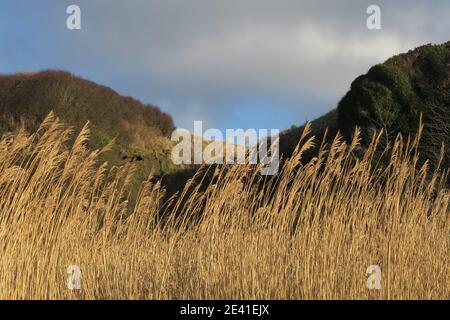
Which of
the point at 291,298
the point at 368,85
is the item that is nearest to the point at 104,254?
the point at 291,298

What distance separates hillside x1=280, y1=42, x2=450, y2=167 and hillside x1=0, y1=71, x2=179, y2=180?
6854 millimetres

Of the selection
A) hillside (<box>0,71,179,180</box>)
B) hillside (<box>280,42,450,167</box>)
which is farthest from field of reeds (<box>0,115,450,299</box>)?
hillside (<box>0,71,179,180</box>)

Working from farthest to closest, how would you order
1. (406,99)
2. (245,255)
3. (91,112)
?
(91,112) → (406,99) → (245,255)

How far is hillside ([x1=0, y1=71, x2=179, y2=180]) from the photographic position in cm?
1811

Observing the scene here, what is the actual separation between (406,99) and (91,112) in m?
10.3

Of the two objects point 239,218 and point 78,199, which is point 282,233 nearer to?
point 239,218

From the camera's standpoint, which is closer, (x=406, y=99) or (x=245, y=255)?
(x=245, y=255)

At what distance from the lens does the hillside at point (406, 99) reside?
12.3m

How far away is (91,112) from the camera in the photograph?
1905 cm

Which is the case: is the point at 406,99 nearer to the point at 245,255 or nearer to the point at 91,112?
the point at 245,255

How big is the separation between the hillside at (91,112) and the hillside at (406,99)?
Result: 6854 millimetres

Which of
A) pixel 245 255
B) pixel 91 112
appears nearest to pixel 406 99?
pixel 245 255

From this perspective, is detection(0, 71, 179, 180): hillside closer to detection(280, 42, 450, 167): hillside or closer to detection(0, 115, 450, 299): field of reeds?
detection(280, 42, 450, 167): hillside

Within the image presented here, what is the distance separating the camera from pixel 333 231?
5211 millimetres
